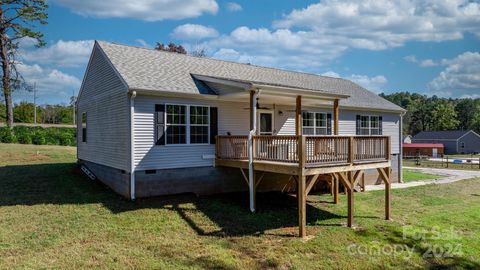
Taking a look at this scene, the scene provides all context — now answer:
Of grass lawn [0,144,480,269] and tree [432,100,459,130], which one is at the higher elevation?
tree [432,100,459,130]

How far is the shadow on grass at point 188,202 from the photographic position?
9.60 m

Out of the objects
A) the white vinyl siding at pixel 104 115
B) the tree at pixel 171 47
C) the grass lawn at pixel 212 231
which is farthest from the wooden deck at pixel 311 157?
the tree at pixel 171 47

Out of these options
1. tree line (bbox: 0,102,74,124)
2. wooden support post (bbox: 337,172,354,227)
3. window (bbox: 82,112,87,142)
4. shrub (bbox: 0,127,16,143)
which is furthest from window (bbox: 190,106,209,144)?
tree line (bbox: 0,102,74,124)

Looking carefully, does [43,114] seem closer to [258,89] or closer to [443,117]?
[258,89]

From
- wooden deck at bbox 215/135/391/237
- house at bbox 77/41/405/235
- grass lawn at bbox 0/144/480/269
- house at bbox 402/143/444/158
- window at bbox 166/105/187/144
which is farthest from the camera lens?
house at bbox 402/143/444/158

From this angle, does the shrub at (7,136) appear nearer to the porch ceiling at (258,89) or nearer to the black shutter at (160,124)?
the porch ceiling at (258,89)

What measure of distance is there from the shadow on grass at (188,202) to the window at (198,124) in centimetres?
199

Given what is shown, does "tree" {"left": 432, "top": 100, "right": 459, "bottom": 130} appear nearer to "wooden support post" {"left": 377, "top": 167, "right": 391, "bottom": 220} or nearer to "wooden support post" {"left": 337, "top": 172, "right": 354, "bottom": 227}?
"wooden support post" {"left": 377, "top": 167, "right": 391, "bottom": 220}

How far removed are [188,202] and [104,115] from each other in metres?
4.95

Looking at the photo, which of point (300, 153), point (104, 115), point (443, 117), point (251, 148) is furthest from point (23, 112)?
point (443, 117)

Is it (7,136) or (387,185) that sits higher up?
(7,136)

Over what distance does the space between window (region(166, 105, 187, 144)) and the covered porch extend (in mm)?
1332

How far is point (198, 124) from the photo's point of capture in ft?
40.2

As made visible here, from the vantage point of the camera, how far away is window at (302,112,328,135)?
15797mm
